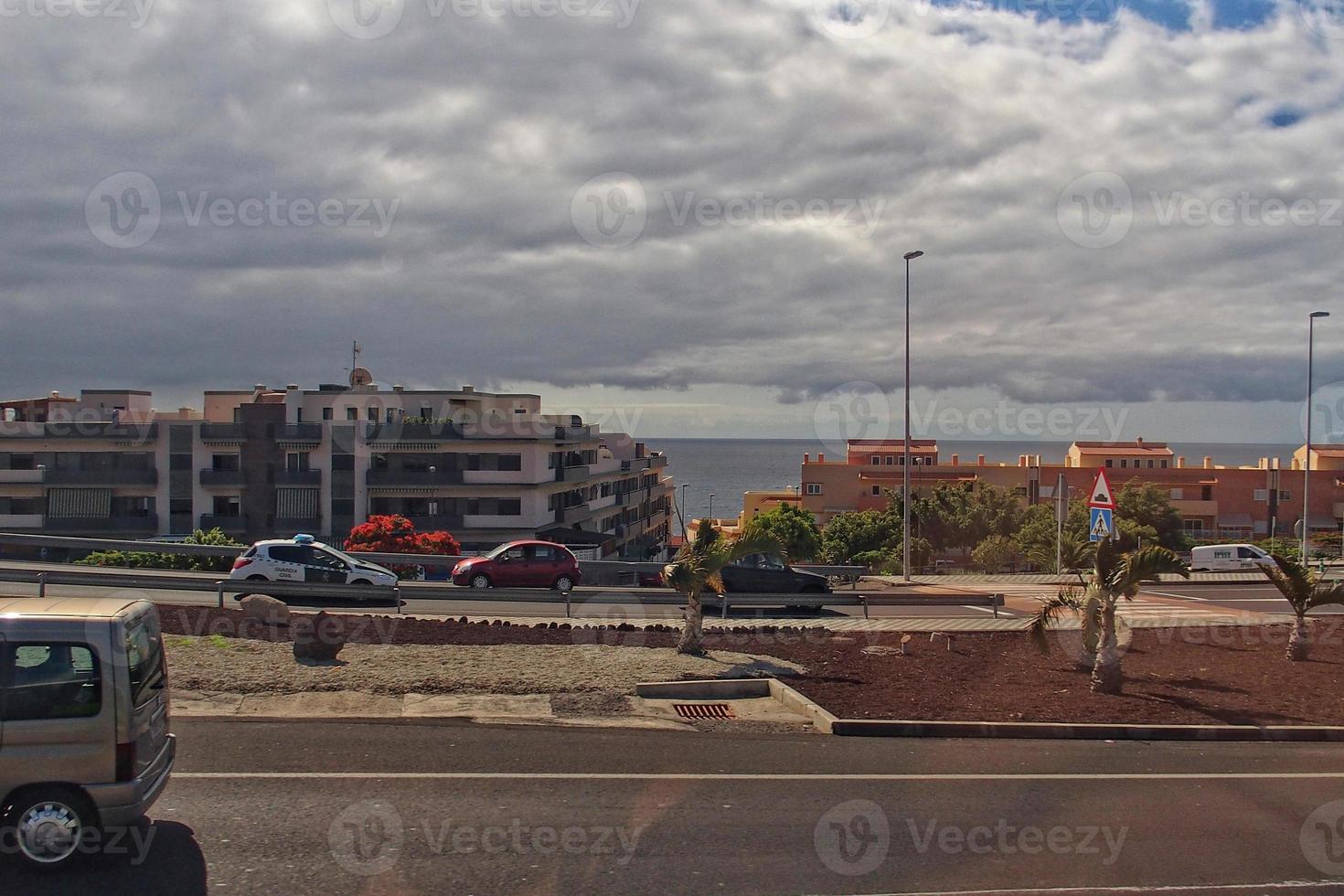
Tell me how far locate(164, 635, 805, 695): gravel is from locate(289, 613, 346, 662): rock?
0.20m

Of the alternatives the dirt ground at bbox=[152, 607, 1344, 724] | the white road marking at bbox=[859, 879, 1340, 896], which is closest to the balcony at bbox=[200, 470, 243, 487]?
the dirt ground at bbox=[152, 607, 1344, 724]

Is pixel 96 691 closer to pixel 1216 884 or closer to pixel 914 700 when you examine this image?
pixel 1216 884

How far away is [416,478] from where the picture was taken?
56.4 m

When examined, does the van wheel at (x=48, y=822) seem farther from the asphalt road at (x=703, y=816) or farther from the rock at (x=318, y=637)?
the rock at (x=318, y=637)

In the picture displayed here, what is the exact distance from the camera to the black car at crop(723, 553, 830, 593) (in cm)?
2572

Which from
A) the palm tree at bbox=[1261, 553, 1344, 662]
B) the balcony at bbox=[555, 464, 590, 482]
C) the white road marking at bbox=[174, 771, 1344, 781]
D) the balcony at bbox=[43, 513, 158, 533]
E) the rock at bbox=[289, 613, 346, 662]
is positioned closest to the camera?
the white road marking at bbox=[174, 771, 1344, 781]

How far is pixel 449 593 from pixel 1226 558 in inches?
1238

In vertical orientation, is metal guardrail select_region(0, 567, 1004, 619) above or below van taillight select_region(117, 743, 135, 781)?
below

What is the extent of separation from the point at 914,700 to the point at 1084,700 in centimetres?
233

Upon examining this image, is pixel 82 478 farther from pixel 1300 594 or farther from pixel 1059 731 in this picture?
pixel 1300 594

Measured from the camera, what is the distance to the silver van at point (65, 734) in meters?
6.75

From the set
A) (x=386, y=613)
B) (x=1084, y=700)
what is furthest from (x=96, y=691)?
(x=386, y=613)

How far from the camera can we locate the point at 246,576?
2352 cm

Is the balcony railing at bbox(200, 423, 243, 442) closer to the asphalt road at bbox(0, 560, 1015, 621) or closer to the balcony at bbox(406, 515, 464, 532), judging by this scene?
the balcony at bbox(406, 515, 464, 532)
